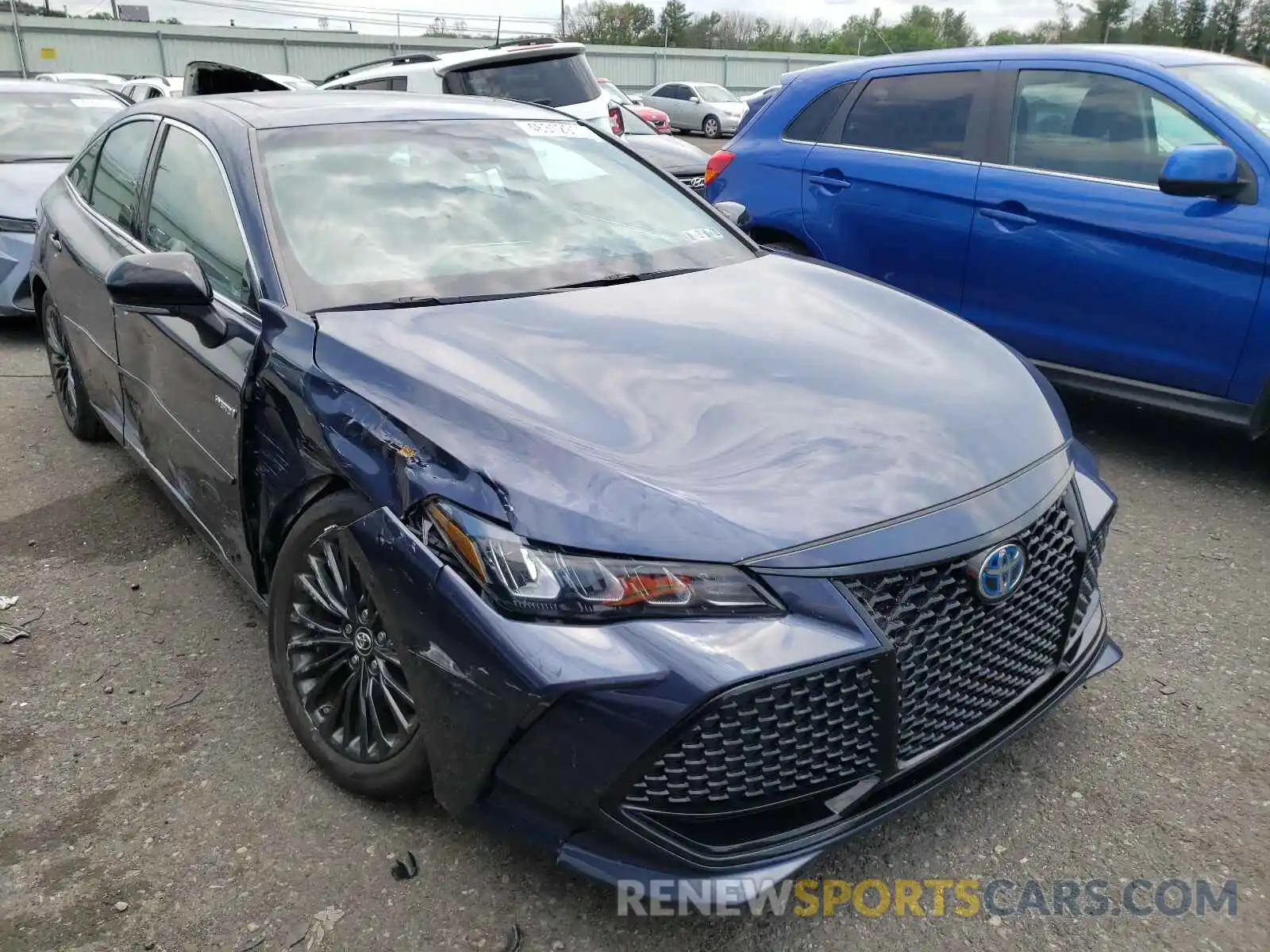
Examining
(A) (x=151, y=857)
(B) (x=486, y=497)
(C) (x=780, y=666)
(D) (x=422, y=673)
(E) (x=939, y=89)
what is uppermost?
(E) (x=939, y=89)

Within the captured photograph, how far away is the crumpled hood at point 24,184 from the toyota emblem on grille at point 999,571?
6.31 m

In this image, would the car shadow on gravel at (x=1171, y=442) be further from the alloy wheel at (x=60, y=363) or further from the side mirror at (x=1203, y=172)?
the alloy wheel at (x=60, y=363)

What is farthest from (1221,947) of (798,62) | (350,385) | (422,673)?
(798,62)

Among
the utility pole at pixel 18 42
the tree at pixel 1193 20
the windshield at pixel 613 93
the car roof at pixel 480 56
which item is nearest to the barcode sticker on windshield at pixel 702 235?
the car roof at pixel 480 56

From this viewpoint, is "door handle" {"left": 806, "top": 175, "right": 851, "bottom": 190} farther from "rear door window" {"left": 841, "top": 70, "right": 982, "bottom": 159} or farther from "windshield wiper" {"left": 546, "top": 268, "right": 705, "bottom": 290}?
"windshield wiper" {"left": 546, "top": 268, "right": 705, "bottom": 290}

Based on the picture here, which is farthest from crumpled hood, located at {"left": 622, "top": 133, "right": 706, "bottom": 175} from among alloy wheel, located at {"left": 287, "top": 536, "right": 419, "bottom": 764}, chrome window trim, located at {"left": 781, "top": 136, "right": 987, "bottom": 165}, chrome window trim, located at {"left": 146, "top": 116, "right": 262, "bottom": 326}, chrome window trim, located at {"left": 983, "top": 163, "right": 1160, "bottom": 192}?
alloy wheel, located at {"left": 287, "top": 536, "right": 419, "bottom": 764}

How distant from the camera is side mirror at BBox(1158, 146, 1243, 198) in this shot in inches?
150

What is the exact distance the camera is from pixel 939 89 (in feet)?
16.2

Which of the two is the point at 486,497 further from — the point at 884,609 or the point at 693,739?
the point at 884,609

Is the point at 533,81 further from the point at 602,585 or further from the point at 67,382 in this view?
the point at 602,585

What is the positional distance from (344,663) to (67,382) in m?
3.23

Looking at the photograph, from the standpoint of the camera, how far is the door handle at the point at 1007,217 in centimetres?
445

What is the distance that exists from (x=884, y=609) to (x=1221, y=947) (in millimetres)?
986

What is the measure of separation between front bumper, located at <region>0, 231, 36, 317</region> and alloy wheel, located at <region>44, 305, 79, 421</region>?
1.74 m
